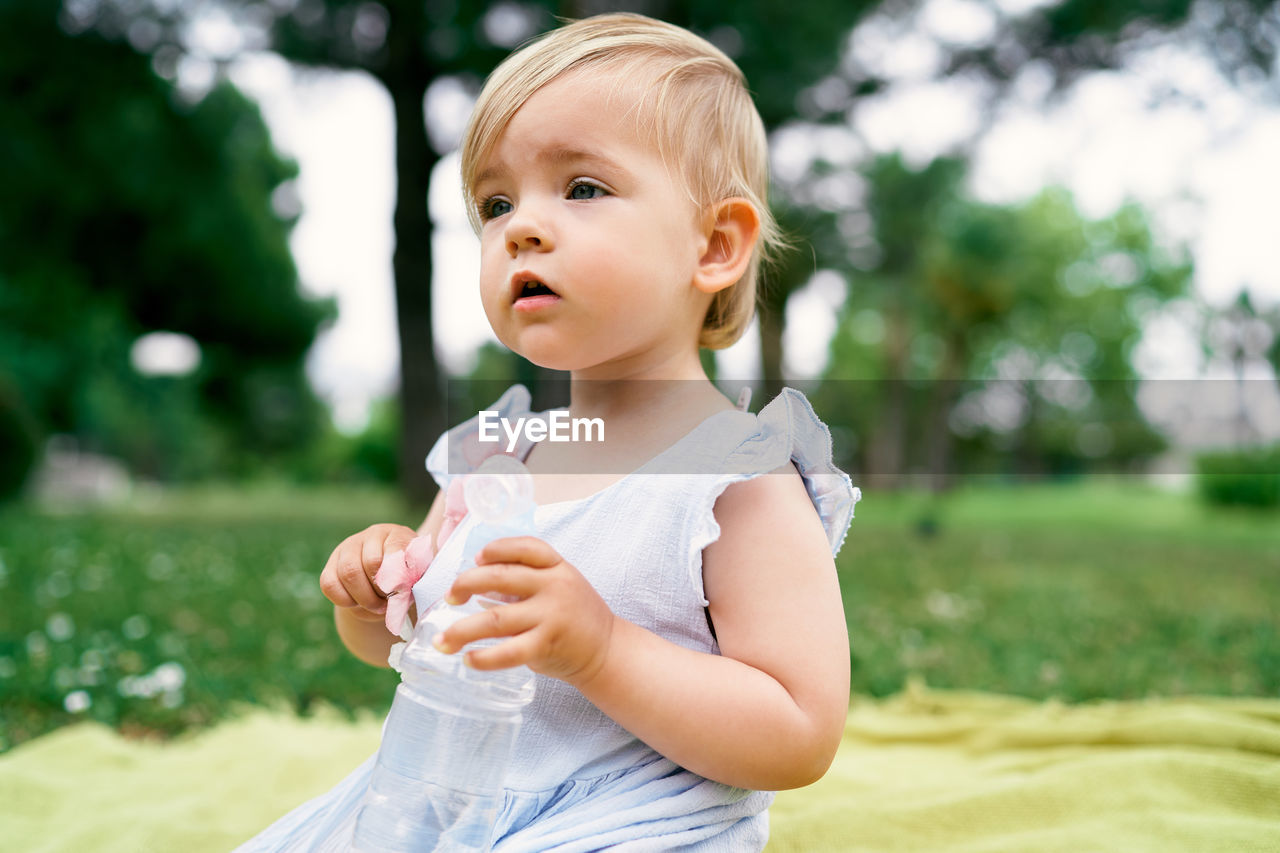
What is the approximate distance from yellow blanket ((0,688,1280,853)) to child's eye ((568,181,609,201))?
1245mm

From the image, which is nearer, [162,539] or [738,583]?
[738,583]

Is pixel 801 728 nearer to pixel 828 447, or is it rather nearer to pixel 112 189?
pixel 828 447

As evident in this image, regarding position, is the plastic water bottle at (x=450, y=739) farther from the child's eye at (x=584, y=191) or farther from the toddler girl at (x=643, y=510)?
the child's eye at (x=584, y=191)

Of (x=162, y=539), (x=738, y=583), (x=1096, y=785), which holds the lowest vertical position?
(x=162, y=539)

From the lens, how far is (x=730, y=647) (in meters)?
1.14

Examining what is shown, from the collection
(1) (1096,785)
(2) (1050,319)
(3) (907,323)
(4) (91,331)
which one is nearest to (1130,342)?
(2) (1050,319)

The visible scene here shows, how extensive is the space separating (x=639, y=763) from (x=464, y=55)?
8841 millimetres

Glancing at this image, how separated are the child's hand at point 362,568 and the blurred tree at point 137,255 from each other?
32.4ft

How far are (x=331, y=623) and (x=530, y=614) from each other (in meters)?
3.52

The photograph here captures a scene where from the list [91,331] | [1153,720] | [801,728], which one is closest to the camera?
[801,728]

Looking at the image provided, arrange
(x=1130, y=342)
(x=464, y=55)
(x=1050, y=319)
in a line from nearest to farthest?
(x=464, y=55), (x=1050, y=319), (x=1130, y=342)

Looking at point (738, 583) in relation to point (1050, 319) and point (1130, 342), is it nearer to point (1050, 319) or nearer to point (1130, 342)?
point (1050, 319)

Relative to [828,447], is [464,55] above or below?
above

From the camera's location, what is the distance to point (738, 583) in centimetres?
115
